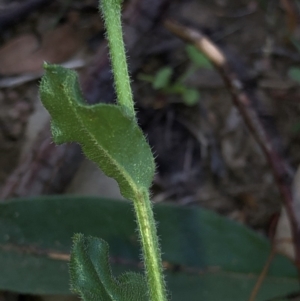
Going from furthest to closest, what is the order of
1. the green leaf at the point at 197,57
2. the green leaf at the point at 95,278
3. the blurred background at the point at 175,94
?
the green leaf at the point at 197,57 → the blurred background at the point at 175,94 → the green leaf at the point at 95,278

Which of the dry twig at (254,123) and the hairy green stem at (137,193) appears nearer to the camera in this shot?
the hairy green stem at (137,193)

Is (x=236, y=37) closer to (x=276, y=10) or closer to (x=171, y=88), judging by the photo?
(x=276, y=10)

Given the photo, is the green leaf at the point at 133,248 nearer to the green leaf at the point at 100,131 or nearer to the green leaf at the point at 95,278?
the green leaf at the point at 95,278

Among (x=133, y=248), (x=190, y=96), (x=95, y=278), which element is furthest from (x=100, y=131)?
(x=190, y=96)

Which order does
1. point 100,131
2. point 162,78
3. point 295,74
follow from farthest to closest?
point 162,78, point 295,74, point 100,131

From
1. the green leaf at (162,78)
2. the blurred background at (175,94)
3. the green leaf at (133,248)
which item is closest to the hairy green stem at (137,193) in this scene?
the green leaf at (133,248)

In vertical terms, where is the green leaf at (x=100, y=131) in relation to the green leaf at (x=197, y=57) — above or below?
below

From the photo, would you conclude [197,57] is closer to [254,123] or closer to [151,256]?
[254,123]
